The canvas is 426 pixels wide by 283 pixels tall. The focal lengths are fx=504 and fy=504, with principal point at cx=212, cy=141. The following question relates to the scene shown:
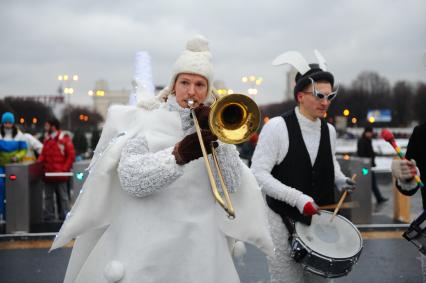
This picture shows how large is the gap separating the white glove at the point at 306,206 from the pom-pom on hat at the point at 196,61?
1.05 m

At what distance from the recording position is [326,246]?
3.33 metres

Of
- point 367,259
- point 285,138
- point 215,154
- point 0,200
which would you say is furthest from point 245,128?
point 0,200

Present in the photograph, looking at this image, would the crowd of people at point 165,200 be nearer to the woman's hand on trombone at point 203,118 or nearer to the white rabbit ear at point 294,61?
the woman's hand on trombone at point 203,118

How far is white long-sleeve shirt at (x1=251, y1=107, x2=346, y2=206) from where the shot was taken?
3510 mm

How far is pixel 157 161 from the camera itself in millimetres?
2428

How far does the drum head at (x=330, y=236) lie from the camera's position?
129 inches

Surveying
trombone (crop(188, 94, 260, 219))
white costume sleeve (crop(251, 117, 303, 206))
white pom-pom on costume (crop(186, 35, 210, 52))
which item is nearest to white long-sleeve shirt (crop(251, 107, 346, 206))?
white costume sleeve (crop(251, 117, 303, 206))

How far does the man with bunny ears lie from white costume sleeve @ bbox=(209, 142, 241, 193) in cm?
78

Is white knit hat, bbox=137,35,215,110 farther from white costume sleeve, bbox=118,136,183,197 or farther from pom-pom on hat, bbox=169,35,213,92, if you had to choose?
white costume sleeve, bbox=118,136,183,197

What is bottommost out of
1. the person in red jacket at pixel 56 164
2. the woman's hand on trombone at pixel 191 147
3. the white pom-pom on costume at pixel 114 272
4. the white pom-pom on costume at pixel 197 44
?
the person in red jacket at pixel 56 164

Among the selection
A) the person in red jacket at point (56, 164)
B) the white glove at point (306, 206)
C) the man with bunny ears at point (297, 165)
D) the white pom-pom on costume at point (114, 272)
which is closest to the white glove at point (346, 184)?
the man with bunny ears at point (297, 165)

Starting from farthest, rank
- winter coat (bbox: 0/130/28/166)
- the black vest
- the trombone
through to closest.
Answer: winter coat (bbox: 0/130/28/166) → the black vest → the trombone

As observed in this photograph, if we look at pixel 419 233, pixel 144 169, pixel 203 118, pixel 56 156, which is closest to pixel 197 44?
pixel 203 118

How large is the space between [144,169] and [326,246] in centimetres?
151
